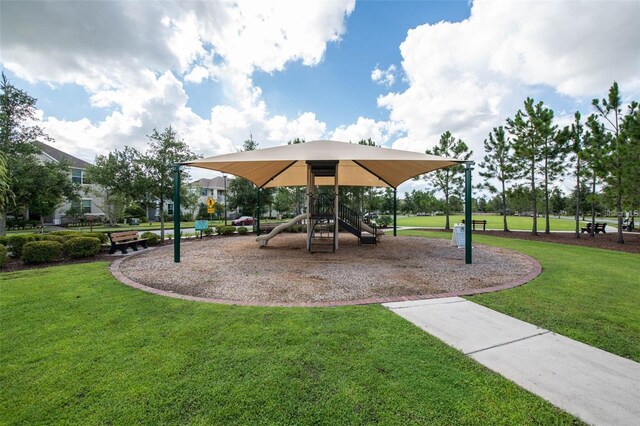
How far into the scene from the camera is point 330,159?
7695mm

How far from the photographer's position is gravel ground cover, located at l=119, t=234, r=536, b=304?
548 centimetres

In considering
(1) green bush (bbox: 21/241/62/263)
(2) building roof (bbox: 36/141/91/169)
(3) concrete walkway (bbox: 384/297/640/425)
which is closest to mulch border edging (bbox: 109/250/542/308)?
(3) concrete walkway (bbox: 384/297/640/425)

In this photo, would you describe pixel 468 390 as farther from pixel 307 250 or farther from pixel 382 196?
pixel 382 196

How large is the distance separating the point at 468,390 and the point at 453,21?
12.9m

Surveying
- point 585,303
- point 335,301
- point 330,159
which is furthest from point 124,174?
point 585,303

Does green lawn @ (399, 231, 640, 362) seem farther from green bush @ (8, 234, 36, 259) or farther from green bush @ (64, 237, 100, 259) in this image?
green bush @ (8, 234, 36, 259)

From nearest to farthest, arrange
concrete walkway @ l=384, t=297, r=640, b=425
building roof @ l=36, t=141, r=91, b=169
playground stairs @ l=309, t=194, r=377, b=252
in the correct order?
concrete walkway @ l=384, t=297, r=640, b=425 < playground stairs @ l=309, t=194, r=377, b=252 < building roof @ l=36, t=141, r=91, b=169

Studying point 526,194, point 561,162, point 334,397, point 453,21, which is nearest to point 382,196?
point 526,194

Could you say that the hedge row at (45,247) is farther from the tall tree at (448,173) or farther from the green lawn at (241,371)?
the tall tree at (448,173)

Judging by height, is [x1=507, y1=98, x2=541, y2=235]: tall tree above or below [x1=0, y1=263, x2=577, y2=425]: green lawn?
above

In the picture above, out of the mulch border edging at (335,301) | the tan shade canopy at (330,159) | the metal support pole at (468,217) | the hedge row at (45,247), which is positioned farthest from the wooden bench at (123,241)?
the metal support pole at (468,217)

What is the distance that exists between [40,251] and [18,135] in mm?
10486

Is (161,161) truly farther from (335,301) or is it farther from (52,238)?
(335,301)

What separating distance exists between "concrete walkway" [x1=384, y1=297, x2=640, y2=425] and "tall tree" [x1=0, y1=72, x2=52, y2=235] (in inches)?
738
